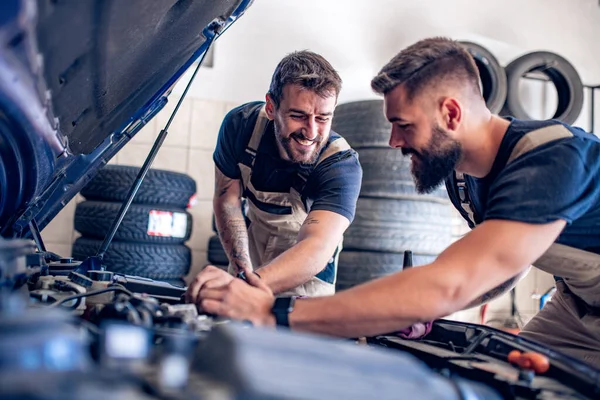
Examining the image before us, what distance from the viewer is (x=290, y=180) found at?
192 centimetres

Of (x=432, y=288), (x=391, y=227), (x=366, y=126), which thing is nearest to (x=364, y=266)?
(x=391, y=227)

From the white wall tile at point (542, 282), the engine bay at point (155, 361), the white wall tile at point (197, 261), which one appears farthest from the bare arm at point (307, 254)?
the white wall tile at point (542, 282)

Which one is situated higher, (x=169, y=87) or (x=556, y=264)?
(x=169, y=87)

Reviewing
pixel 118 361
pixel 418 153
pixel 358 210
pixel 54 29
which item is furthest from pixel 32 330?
pixel 358 210

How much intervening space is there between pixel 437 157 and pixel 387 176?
78.0 inches

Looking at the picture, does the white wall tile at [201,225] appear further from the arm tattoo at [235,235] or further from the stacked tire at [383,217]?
the arm tattoo at [235,235]

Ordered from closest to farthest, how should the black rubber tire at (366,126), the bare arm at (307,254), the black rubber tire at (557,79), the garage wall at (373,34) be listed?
the bare arm at (307,254), the black rubber tire at (366,126), the garage wall at (373,34), the black rubber tire at (557,79)

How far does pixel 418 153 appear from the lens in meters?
1.35

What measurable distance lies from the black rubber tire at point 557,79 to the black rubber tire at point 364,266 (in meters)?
1.53

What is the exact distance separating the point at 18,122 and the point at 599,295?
3.92ft

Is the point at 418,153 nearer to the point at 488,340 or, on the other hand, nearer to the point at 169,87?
the point at 488,340

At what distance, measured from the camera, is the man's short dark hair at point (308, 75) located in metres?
1.76

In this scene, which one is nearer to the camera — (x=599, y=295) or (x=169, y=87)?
(x=599, y=295)

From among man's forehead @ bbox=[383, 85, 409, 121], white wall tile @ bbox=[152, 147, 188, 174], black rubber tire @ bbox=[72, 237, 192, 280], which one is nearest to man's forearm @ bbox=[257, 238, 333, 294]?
man's forehead @ bbox=[383, 85, 409, 121]
